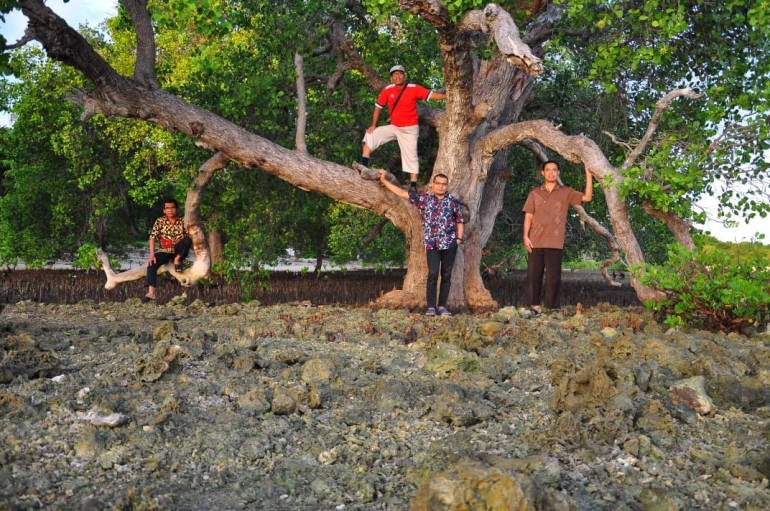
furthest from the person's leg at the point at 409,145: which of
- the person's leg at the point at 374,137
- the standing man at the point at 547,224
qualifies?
the standing man at the point at 547,224

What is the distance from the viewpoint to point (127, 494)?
3021 mm

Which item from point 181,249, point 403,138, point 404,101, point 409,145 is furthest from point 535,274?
point 181,249

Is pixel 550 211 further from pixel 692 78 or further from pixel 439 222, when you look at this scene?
pixel 692 78

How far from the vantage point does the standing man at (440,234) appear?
852 centimetres

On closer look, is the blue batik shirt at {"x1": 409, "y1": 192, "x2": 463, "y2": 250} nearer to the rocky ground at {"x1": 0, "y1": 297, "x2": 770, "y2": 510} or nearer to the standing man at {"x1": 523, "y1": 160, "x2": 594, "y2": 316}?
the standing man at {"x1": 523, "y1": 160, "x2": 594, "y2": 316}

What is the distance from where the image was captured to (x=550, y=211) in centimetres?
863

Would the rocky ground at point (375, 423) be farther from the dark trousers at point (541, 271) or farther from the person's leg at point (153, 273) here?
the person's leg at point (153, 273)

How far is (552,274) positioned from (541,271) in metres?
0.14

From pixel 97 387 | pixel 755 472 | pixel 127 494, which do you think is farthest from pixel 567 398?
pixel 97 387

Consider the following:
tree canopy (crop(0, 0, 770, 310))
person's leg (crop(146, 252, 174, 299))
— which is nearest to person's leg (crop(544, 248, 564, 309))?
tree canopy (crop(0, 0, 770, 310))

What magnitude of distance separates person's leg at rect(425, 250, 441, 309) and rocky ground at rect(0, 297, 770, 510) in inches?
97.8

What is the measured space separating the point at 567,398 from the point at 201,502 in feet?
7.01

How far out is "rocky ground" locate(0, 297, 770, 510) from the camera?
3119mm

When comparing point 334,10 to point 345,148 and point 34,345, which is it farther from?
point 34,345
